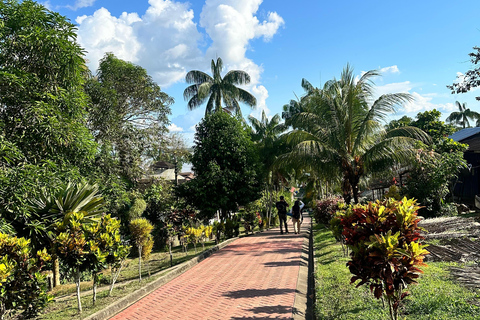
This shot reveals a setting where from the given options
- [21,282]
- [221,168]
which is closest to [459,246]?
[21,282]

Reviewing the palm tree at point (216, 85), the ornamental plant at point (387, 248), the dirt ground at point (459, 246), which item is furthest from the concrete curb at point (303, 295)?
the palm tree at point (216, 85)

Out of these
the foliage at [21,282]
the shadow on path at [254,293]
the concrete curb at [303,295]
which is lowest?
the concrete curb at [303,295]

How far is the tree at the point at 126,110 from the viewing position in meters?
16.0

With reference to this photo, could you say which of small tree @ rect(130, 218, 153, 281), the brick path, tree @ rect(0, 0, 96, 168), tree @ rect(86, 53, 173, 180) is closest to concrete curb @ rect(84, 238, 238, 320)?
the brick path

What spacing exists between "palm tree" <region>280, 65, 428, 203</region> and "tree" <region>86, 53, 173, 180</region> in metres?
8.96

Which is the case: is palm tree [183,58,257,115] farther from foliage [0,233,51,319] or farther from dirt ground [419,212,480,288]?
foliage [0,233,51,319]

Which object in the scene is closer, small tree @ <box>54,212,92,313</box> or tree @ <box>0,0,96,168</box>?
small tree @ <box>54,212,92,313</box>

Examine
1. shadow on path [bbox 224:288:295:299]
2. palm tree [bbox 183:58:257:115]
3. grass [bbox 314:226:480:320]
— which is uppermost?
palm tree [bbox 183:58:257:115]

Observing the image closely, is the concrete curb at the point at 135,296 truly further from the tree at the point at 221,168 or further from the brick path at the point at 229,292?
the tree at the point at 221,168

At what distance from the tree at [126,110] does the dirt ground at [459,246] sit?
44.3ft

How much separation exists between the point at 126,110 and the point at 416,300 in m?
18.1

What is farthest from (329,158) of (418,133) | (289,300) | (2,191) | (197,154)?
(2,191)

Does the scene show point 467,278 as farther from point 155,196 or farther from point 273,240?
point 155,196

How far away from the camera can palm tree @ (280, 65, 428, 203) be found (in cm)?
1187
